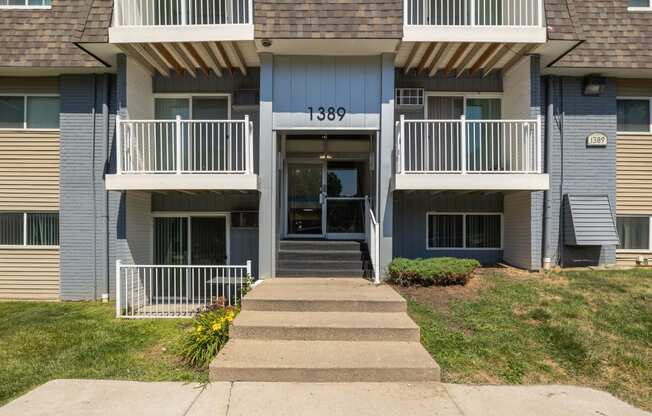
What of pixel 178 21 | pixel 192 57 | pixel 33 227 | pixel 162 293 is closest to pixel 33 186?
pixel 33 227

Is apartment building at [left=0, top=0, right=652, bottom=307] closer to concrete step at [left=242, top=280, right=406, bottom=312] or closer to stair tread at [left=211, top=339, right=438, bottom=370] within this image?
concrete step at [left=242, top=280, right=406, bottom=312]

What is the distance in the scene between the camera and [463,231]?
1009 cm

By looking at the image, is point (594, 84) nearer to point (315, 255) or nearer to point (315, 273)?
point (315, 255)

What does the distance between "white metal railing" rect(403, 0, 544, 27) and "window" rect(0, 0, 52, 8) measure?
812cm

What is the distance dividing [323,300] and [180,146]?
4.16 m

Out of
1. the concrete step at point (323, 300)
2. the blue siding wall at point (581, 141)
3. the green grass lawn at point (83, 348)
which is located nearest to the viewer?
the green grass lawn at point (83, 348)

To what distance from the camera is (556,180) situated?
956 centimetres

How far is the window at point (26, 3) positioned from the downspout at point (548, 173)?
11.5 metres

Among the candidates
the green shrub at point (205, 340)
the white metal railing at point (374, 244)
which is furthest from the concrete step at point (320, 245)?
the green shrub at point (205, 340)

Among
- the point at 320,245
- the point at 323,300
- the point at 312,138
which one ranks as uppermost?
the point at 312,138

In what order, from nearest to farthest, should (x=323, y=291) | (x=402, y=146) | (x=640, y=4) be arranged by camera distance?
1. (x=323, y=291)
2. (x=402, y=146)
3. (x=640, y=4)

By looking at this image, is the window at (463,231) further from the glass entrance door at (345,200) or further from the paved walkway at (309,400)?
the paved walkway at (309,400)

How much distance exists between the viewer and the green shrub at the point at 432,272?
7.83 meters

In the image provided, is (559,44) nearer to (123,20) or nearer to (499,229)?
(499,229)
